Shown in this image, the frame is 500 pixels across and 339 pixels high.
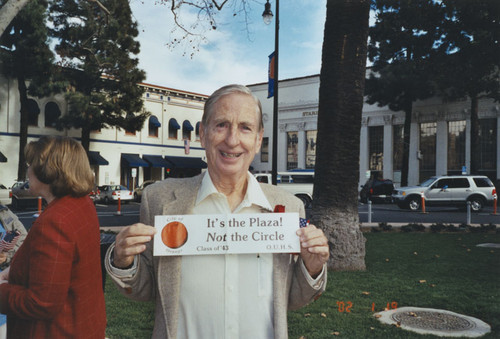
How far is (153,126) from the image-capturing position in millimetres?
39156

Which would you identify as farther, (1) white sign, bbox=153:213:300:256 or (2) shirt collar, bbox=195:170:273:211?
(2) shirt collar, bbox=195:170:273:211

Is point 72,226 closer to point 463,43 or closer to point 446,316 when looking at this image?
point 446,316

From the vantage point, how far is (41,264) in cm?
208

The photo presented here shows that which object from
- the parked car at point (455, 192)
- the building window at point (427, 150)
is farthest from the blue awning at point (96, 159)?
the building window at point (427, 150)

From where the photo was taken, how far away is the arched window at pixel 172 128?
1566 inches

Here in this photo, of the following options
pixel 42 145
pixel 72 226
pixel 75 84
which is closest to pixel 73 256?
pixel 72 226

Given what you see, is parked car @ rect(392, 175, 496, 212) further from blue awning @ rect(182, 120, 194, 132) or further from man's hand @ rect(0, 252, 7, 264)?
man's hand @ rect(0, 252, 7, 264)

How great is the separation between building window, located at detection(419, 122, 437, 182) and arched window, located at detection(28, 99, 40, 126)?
31.8 metres

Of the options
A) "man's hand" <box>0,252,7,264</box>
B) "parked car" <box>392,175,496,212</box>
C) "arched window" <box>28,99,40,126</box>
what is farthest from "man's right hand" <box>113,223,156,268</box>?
"arched window" <box>28,99,40,126</box>

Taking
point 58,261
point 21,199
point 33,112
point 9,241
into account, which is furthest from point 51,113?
point 58,261

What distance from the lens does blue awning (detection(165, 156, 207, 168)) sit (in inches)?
1551

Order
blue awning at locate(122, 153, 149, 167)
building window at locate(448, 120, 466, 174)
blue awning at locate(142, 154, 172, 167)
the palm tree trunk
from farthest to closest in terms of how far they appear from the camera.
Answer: building window at locate(448, 120, 466, 174) → blue awning at locate(142, 154, 172, 167) → blue awning at locate(122, 153, 149, 167) → the palm tree trunk

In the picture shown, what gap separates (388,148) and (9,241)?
1622 inches
